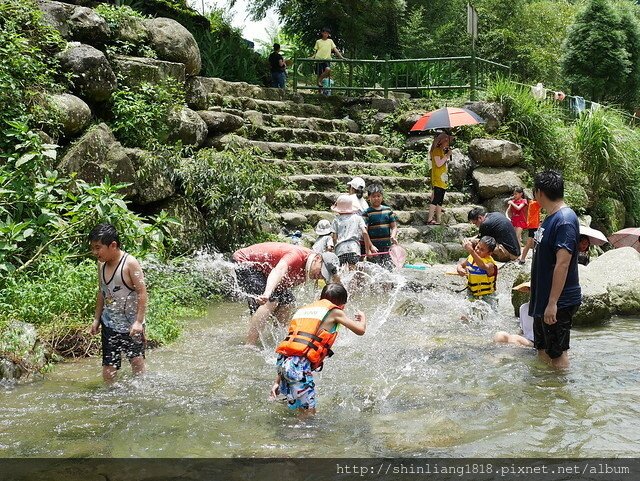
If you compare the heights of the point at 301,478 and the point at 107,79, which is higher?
the point at 107,79

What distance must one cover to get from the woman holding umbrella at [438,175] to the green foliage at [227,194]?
14.9ft

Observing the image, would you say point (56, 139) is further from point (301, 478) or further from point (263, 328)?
point (301, 478)

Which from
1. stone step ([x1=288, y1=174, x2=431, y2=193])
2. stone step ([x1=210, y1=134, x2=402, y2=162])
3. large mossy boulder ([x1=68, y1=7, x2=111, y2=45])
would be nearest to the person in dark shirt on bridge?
stone step ([x1=210, y1=134, x2=402, y2=162])

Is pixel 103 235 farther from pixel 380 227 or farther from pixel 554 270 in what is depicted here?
pixel 380 227

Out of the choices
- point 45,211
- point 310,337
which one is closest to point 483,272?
point 310,337

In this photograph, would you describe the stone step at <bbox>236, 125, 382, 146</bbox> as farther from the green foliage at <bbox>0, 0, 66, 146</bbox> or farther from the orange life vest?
the orange life vest

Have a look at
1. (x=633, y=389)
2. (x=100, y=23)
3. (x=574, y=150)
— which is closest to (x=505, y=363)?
(x=633, y=389)

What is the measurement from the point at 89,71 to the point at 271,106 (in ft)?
19.6

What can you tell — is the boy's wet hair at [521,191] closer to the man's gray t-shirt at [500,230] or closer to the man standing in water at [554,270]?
the man's gray t-shirt at [500,230]

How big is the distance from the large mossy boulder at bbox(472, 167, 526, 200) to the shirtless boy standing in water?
1082cm

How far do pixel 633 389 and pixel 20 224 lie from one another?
6246mm

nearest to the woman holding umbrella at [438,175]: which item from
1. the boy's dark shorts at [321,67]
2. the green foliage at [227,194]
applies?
the green foliage at [227,194]

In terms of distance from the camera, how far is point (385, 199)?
14211 mm

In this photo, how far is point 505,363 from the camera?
691cm
